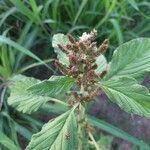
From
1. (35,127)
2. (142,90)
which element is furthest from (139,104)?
(35,127)

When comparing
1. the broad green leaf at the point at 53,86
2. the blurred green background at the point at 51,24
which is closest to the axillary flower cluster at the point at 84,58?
the broad green leaf at the point at 53,86

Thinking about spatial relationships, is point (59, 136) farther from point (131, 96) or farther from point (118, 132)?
point (118, 132)

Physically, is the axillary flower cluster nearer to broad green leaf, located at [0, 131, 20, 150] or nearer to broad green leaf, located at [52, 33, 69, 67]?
broad green leaf, located at [52, 33, 69, 67]

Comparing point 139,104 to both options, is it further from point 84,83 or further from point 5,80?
point 5,80

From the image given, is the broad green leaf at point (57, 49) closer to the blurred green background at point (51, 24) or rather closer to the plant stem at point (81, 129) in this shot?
the plant stem at point (81, 129)

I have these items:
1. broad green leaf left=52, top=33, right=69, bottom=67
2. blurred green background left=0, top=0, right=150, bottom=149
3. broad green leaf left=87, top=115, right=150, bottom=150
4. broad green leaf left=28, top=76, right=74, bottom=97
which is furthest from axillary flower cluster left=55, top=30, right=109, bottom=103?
blurred green background left=0, top=0, right=150, bottom=149

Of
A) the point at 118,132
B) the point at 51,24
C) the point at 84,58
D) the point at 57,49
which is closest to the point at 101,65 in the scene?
the point at 57,49
